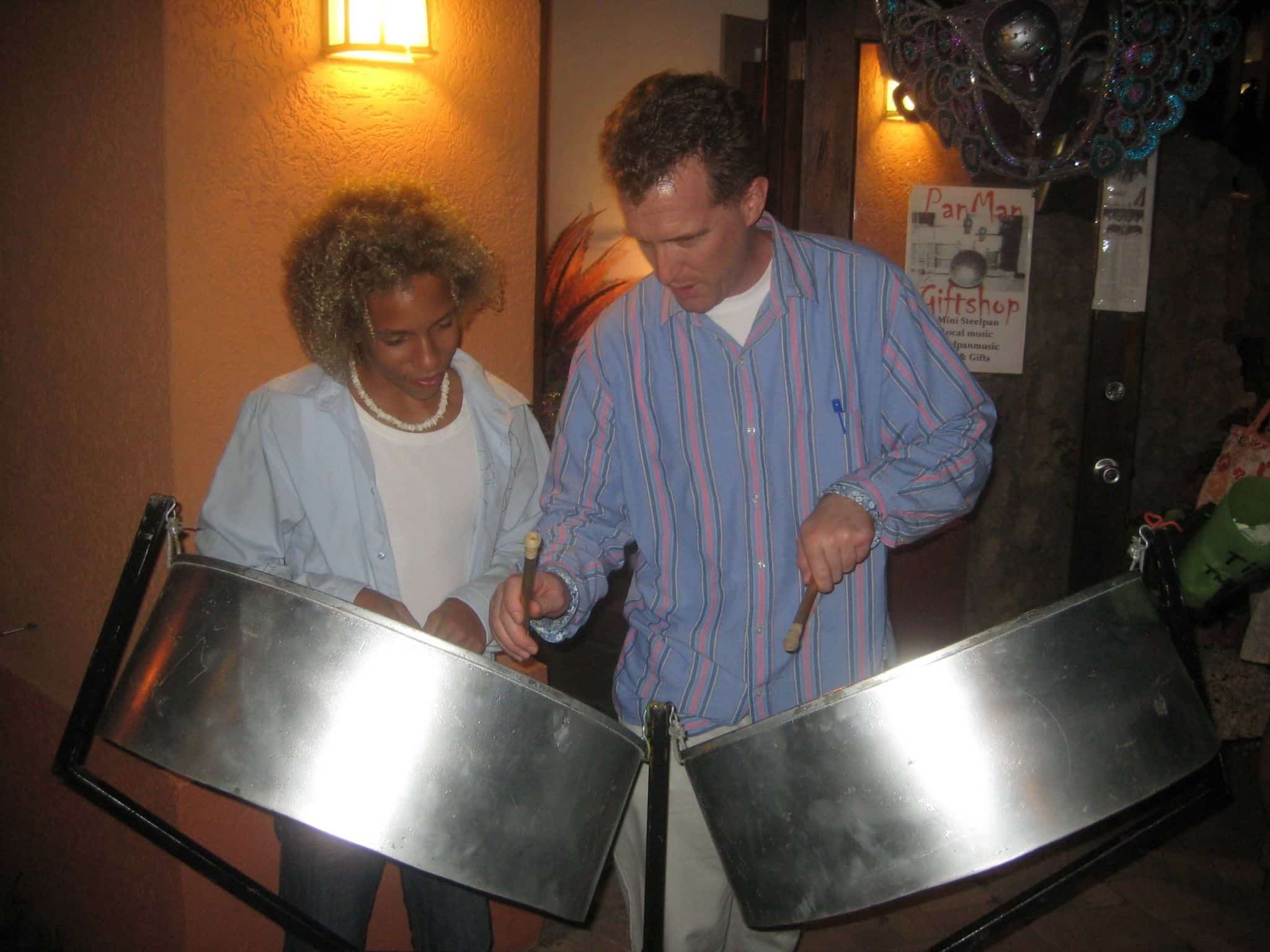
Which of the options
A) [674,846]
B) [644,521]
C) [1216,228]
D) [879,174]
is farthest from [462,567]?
[1216,228]

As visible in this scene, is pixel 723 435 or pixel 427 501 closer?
pixel 723 435

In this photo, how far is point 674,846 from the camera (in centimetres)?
125

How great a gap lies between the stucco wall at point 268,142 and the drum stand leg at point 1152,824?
1.14 metres

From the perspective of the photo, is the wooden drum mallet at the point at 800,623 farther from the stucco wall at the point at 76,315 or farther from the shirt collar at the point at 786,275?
the stucco wall at the point at 76,315

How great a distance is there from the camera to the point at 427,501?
133cm

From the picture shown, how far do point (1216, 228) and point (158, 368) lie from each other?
2463 millimetres

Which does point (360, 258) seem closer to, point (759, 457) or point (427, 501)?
point (427, 501)

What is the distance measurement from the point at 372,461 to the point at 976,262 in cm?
173

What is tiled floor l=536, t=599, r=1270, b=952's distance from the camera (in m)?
1.98

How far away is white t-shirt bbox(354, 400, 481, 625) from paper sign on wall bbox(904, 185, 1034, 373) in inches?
58.2

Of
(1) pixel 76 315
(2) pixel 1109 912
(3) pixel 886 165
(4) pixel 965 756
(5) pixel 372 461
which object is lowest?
(2) pixel 1109 912

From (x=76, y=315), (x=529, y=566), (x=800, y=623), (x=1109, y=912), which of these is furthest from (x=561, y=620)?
(x=1109, y=912)

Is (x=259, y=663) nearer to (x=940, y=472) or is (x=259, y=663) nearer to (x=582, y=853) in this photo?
(x=582, y=853)

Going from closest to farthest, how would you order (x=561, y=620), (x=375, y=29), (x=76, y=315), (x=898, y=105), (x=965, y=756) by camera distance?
(x=965, y=756) → (x=561, y=620) → (x=375, y=29) → (x=76, y=315) → (x=898, y=105)
